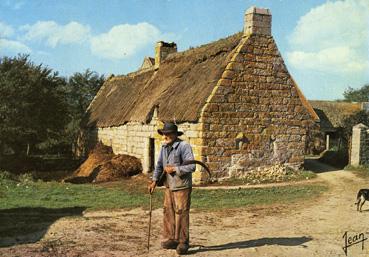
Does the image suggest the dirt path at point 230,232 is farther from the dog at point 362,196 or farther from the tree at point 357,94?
the tree at point 357,94

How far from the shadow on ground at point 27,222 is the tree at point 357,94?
6803cm

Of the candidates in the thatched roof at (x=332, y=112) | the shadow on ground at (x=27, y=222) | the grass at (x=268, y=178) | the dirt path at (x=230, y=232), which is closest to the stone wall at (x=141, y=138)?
the grass at (x=268, y=178)

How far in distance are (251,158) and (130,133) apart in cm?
688

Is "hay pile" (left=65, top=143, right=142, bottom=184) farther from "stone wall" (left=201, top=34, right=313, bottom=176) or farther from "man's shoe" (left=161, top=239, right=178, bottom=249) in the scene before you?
"man's shoe" (left=161, top=239, right=178, bottom=249)

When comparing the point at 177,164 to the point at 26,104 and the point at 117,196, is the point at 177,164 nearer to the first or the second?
the point at 117,196

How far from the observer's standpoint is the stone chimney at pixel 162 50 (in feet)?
76.9

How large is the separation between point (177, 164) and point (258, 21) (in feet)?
34.9

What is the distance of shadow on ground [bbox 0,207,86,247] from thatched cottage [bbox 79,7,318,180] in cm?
581

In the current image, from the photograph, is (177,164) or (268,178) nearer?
(177,164)

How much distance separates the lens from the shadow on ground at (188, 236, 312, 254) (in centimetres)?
725

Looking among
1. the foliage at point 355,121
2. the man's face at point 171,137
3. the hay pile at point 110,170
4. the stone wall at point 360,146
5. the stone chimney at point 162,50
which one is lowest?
the hay pile at point 110,170

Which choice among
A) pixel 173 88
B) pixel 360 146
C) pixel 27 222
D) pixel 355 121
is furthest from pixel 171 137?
pixel 355 121

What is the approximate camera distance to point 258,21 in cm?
1639

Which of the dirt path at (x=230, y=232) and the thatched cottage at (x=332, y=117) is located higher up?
the thatched cottage at (x=332, y=117)
